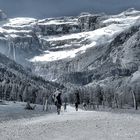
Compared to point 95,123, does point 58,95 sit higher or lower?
higher

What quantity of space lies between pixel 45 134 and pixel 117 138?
397 cm

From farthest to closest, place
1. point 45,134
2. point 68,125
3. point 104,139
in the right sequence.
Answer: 1. point 68,125
2. point 45,134
3. point 104,139

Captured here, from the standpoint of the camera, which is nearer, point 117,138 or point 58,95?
point 117,138

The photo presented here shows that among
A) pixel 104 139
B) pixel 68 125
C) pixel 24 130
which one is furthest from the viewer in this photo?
pixel 68 125

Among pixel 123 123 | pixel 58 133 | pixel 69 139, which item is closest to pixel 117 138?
pixel 69 139

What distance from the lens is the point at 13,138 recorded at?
21.6 m

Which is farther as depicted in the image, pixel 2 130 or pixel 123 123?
pixel 123 123

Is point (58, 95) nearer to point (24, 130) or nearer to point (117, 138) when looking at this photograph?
point (24, 130)

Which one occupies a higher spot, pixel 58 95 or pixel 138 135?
pixel 58 95

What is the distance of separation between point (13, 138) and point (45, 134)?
2.05m

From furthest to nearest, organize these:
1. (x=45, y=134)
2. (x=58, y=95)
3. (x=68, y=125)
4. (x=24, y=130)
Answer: (x=58, y=95) → (x=68, y=125) → (x=24, y=130) → (x=45, y=134)

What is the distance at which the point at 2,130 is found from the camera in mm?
25109

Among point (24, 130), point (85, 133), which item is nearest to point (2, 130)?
point (24, 130)

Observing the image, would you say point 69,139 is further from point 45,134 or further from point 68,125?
point 68,125
